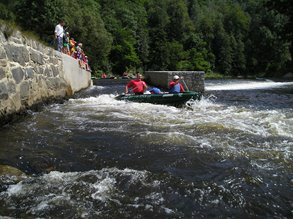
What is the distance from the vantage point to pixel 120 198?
423 cm

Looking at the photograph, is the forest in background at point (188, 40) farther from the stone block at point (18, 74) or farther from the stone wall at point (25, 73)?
the stone block at point (18, 74)

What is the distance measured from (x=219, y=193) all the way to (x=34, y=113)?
251 inches

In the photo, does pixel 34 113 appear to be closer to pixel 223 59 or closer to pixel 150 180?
pixel 150 180

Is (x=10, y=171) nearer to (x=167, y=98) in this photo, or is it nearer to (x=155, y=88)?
(x=167, y=98)

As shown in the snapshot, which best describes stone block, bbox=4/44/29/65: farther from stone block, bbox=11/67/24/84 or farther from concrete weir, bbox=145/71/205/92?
concrete weir, bbox=145/71/205/92

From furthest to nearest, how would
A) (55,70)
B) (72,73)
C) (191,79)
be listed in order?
(191,79) < (72,73) < (55,70)

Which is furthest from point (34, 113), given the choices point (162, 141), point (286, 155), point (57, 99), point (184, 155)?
point (286, 155)

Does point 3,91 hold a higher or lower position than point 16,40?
lower

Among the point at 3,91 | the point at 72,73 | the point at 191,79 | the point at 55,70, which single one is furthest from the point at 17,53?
the point at 191,79

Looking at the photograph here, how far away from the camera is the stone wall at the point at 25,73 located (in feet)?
25.9

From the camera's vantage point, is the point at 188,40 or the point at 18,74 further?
the point at 188,40

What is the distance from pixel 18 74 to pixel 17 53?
564 mm

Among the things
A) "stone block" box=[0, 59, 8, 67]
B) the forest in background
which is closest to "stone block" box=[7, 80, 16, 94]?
"stone block" box=[0, 59, 8, 67]

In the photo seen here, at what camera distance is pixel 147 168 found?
17.3 ft
